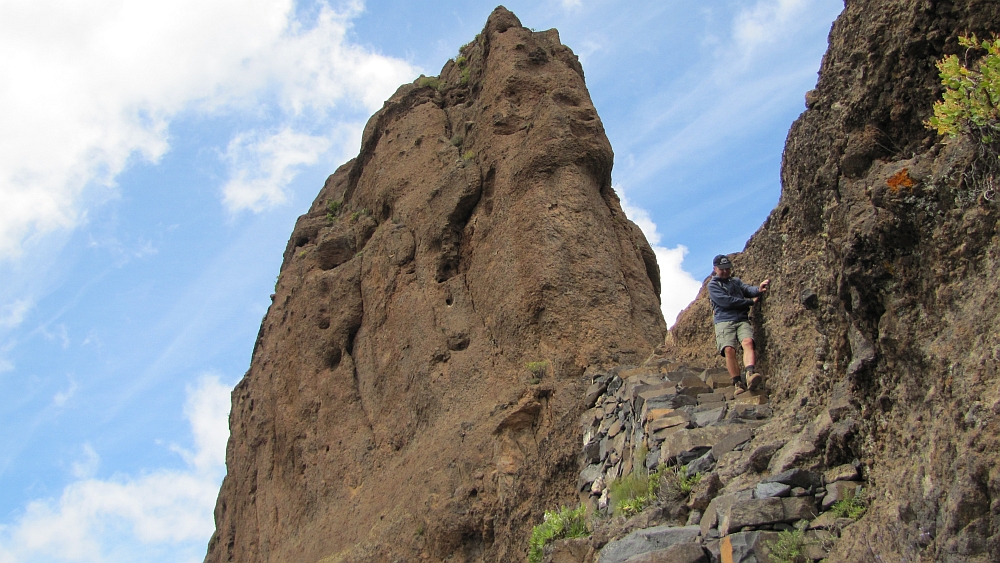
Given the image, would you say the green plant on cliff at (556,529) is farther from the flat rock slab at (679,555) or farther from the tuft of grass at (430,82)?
the tuft of grass at (430,82)

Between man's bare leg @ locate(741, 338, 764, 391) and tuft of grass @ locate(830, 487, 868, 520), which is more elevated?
man's bare leg @ locate(741, 338, 764, 391)

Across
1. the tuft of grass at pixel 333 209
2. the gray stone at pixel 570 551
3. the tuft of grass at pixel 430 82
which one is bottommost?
the gray stone at pixel 570 551

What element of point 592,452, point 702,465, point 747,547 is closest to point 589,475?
point 592,452

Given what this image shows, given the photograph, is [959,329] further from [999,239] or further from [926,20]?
[926,20]

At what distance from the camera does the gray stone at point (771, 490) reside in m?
6.47

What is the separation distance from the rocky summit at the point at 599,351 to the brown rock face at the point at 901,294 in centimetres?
2

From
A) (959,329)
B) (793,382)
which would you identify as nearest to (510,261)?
(793,382)

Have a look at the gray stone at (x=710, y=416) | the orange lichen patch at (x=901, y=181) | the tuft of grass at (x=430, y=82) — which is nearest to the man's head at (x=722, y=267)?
the gray stone at (x=710, y=416)

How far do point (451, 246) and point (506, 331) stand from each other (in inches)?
103

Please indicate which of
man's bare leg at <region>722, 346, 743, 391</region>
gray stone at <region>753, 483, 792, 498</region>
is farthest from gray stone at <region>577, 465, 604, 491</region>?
gray stone at <region>753, 483, 792, 498</region>

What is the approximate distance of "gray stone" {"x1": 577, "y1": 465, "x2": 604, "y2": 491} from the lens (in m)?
10.8

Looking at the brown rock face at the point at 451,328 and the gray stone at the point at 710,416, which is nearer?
the gray stone at the point at 710,416

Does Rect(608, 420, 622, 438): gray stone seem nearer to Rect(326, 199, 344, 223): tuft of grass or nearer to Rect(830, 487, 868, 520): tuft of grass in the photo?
Rect(830, 487, 868, 520): tuft of grass

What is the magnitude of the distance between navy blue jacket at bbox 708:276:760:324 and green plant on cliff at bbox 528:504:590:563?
9.02ft
